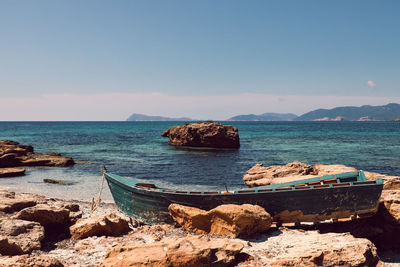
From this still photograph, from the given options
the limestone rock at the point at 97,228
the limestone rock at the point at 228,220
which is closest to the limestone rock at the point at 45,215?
the limestone rock at the point at 97,228

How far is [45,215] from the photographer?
9383 millimetres

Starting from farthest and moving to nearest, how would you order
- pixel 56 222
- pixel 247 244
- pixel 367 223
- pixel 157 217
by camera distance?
pixel 157 217 < pixel 367 223 < pixel 56 222 < pixel 247 244

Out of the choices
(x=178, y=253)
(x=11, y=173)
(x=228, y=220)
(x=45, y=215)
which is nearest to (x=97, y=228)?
(x=45, y=215)

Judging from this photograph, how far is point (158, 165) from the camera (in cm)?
2970

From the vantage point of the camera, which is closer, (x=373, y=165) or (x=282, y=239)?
(x=282, y=239)

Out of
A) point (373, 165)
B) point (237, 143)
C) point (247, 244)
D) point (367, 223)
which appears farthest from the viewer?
point (237, 143)

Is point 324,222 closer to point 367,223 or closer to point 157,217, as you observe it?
point 367,223

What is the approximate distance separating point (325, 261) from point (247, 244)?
7.18 ft

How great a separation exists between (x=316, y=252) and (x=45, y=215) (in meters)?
8.62

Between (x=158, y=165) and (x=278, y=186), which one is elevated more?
(x=278, y=186)

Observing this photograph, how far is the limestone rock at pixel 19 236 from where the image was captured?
6989 mm

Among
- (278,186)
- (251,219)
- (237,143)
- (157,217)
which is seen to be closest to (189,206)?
(157,217)

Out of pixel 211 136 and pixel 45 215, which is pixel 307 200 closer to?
pixel 45 215

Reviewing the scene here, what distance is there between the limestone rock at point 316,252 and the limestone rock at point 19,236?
602cm
